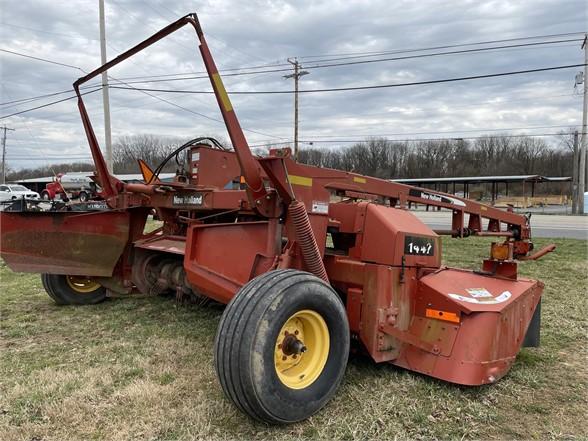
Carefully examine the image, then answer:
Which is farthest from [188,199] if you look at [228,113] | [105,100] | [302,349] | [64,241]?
[105,100]

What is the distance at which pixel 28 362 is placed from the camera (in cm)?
366

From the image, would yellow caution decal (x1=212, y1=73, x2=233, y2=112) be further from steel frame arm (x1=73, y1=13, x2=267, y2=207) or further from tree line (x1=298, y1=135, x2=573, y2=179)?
tree line (x1=298, y1=135, x2=573, y2=179)

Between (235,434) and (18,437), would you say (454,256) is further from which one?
(18,437)

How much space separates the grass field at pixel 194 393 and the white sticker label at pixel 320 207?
3.74 feet

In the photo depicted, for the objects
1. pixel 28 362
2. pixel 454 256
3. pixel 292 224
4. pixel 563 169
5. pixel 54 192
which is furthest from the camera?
pixel 563 169

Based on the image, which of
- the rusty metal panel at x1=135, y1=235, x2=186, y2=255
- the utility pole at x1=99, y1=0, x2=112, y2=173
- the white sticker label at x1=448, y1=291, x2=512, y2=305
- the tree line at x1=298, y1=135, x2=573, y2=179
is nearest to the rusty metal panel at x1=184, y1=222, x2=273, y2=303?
the rusty metal panel at x1=135, y1=235, x2=186, y2=255

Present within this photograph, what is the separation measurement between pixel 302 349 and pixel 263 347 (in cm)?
31

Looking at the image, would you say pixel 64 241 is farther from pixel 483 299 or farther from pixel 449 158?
pixel 449 158

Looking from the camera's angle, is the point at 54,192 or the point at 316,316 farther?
the point at 54,192

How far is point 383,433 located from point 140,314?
304 centimetres

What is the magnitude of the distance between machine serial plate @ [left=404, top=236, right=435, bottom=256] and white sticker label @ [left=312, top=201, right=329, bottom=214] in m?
0.59

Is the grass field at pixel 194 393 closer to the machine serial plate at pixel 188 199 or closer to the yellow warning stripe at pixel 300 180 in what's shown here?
the machine serial plate at pixel 188 199

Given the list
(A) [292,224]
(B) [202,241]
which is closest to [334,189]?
(A) [292,224]

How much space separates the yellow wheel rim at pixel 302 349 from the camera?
2.74m
